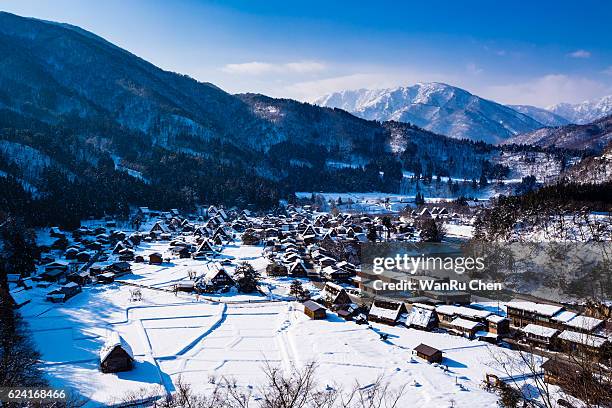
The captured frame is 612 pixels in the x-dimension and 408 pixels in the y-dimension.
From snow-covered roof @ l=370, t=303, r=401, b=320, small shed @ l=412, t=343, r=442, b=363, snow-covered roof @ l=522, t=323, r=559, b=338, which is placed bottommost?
snow-covered roof @ l=370, t=303, r=401, b=320

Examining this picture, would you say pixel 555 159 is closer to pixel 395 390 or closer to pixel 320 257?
pixel 320 257

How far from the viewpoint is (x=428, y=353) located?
21.8 meters

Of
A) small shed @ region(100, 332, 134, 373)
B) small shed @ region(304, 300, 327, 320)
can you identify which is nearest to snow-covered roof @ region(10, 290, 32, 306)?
small shed @ region(100, 332, 134, 373)

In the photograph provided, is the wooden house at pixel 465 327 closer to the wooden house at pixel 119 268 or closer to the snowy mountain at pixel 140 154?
the wooden house at pixel 119 268

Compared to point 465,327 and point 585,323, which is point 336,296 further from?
point 585,323

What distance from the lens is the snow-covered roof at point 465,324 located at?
90.6 feet

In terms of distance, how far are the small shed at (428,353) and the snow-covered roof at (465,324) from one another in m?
6.37

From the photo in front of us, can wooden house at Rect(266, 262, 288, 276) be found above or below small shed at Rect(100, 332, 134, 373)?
below

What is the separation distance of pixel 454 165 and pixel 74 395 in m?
182

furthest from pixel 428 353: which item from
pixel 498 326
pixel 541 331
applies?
pixel 541 331

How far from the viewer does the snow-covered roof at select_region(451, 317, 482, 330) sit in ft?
90.6

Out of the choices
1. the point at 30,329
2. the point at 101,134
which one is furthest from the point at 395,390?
the point at 101,134

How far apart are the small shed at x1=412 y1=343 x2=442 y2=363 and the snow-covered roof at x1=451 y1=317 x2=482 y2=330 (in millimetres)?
6372

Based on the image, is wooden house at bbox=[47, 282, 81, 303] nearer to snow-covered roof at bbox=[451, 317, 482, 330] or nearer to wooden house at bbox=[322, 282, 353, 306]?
wooden house at bbox=[322, 282, 353, 306]
